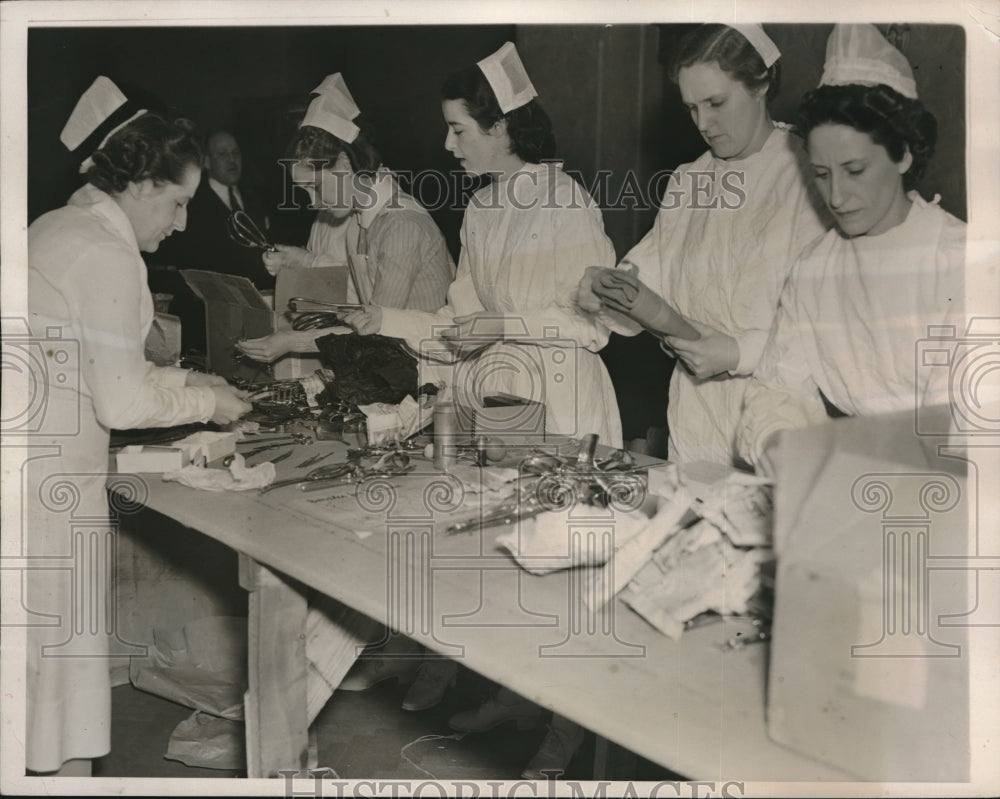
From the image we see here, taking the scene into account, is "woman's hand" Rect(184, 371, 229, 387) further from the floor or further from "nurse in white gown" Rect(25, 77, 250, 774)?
the floor

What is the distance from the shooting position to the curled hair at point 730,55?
195 cm

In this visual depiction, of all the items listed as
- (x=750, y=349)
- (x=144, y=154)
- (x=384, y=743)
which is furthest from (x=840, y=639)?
(x=144, y=154)

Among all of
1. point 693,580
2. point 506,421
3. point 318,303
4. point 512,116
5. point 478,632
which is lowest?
point 478,632

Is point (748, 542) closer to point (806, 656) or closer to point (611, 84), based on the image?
point (806, 656)

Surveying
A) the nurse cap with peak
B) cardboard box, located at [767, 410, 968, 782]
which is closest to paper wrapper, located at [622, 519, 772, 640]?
cardboard box, located at [767, 410, 968, 782]

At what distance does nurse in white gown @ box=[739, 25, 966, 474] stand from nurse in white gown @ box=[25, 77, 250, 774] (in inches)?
55.2

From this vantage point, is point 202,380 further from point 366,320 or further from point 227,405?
point 366,320

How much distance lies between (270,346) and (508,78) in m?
0.89

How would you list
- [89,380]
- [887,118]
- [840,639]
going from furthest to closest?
[89,380], [887,118], [840,639]

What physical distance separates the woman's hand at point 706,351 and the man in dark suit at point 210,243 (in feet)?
3.51

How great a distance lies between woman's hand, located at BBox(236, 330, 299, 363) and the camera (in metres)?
2.38

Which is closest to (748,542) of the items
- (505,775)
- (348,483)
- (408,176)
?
(348,483)

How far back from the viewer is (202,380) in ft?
7.59

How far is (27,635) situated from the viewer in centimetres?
209
